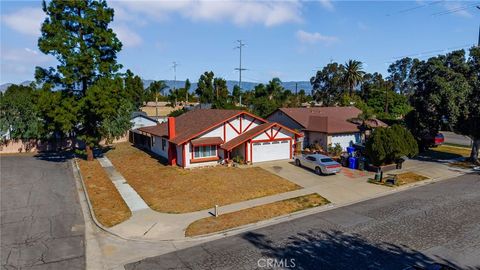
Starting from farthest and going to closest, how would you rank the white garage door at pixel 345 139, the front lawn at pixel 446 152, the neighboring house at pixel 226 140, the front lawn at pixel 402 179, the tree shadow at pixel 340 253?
the white garage door at pixel 345 139 < the front lawn at pixel 446 152 < the neighboring house at pixel 226 140 < the front lawn at pixel 402 179 < the tree shadow at pixel 340 253

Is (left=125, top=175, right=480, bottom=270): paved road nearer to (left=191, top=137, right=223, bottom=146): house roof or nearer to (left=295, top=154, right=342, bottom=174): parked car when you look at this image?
(left=295, top=154, right=342, bottom=174): parked car

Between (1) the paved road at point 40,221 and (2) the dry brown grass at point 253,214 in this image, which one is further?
(2) the dry brown grass at point 253,214

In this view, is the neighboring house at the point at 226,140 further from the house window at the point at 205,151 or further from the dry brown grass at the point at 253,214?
the dry brown grass at the point at 253,214

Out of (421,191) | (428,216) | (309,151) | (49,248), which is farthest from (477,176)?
(49,248)

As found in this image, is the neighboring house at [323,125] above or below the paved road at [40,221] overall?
above

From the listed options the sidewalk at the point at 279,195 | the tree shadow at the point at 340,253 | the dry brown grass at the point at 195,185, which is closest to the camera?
the tree shadow at the point at 340,253

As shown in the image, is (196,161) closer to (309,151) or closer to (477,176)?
(309,151)

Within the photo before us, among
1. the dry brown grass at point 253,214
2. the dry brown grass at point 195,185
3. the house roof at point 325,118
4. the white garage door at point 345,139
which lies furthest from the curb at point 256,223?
the house roof at point 325,118
